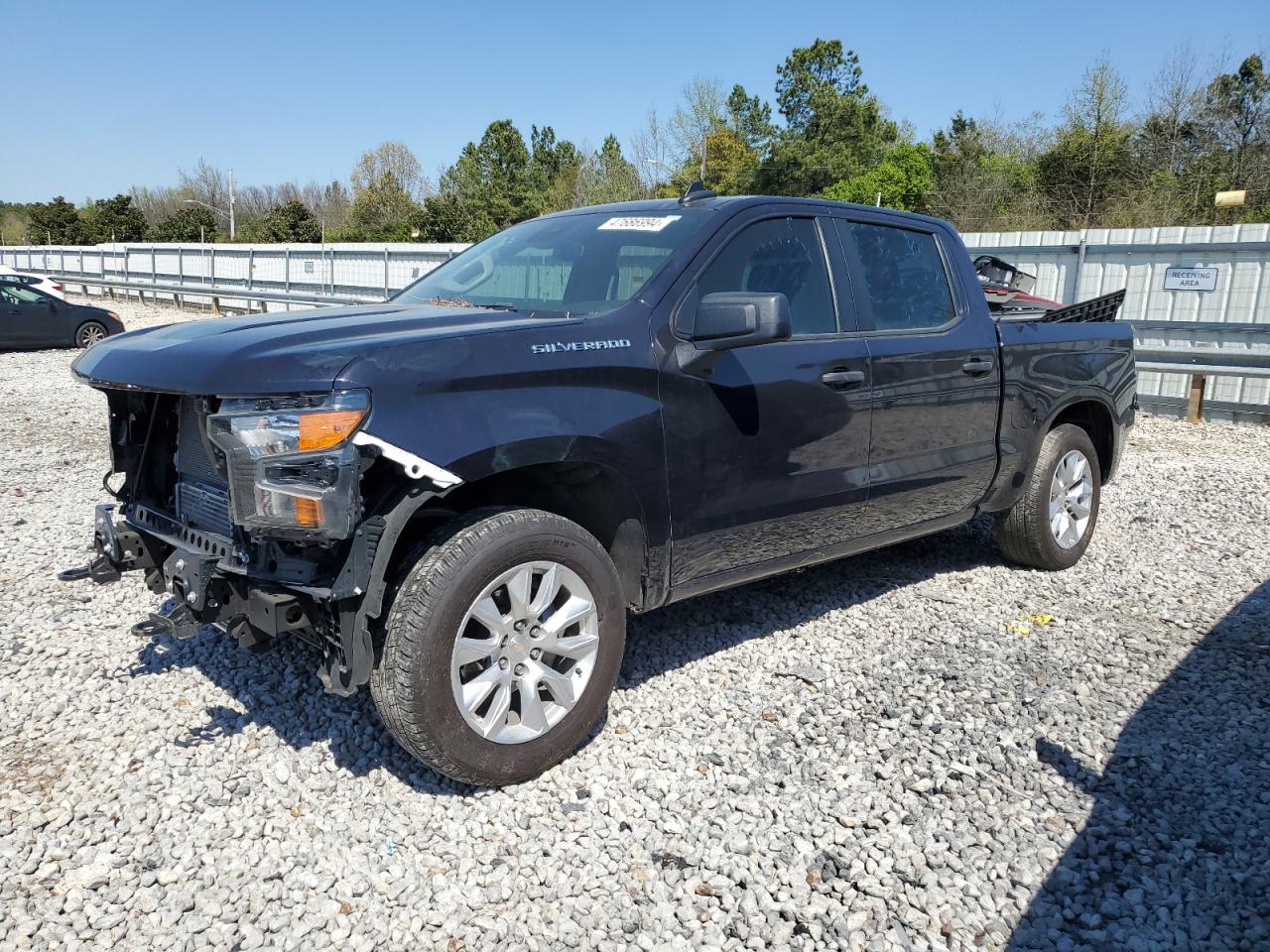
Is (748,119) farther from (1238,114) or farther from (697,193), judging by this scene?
(697,193)

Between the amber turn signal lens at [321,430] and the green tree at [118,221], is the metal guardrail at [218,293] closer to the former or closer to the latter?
the amber turn signal lens at [321,430]

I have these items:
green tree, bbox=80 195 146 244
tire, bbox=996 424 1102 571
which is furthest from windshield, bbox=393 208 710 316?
green tree, bbox=80 195 146 244

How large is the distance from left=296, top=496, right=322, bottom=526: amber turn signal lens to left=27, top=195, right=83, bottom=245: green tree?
68.2m

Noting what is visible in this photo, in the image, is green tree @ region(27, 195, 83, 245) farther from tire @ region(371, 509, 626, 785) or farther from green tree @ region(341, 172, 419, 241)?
tire @ region(371, 509, 626, 785)

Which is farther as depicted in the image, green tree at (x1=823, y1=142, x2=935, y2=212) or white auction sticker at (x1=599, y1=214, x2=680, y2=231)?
green tree at (x1=823, y1=142, x2=935, y2=212)

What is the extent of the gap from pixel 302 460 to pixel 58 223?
232ft

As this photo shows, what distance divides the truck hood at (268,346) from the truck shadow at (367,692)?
53.1 inches

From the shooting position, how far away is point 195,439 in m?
3.16

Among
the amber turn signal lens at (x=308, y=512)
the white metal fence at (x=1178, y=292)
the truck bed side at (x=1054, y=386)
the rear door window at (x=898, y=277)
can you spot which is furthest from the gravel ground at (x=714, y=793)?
the white metal fence at (x=1178, y=292)

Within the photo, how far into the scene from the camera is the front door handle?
3.83 metres

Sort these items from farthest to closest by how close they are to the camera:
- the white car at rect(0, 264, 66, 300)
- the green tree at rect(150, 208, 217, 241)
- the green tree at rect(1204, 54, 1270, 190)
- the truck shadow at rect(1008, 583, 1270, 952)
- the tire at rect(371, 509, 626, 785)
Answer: the green tree at rect(150, 208, 217, 241) → the green tree at rect(1204, 54, 1270, 190) → the white car at rect(0, 264, 66, 300) → the tire at rect(371, 509, 626, 785) → the truck shadow at rect(1008, 583, 1270, 952)

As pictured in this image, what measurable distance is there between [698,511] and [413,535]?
1.05 metres

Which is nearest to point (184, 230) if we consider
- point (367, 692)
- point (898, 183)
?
point (898, 183)

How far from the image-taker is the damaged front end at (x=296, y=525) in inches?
103
